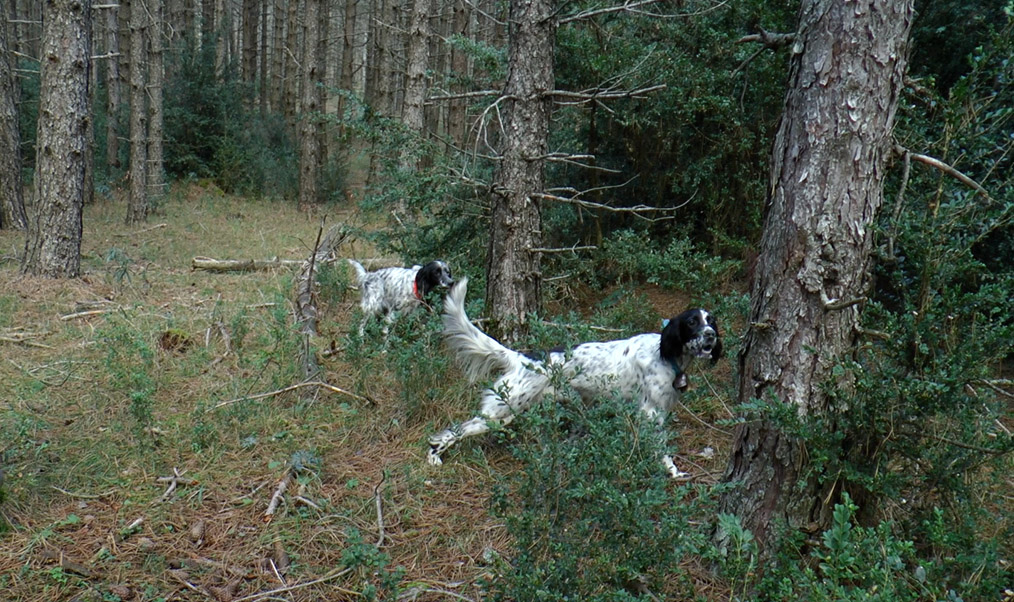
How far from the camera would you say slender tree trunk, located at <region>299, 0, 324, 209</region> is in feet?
55.1

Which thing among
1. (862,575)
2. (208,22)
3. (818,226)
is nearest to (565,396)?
(818,226)

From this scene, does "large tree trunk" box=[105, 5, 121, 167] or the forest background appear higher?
"large tree trunk" box=[105, 5, 121, 167]

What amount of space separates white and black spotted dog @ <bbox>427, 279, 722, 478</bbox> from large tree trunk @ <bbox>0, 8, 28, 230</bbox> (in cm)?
945

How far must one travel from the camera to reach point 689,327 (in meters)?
5.23

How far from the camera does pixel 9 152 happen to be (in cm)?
1130

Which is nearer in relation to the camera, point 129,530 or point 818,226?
point 818,226

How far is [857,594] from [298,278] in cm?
670

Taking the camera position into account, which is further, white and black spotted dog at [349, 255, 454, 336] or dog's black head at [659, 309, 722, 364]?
white and black spotted dog at [349, 255, 454, 336]

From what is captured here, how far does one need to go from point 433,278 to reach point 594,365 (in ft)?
7.02

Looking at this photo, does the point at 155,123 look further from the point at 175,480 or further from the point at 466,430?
the point at 466,430

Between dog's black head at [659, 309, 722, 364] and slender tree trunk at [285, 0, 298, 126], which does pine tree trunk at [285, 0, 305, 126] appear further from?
dog's black head at [659, 309, 722, 364]

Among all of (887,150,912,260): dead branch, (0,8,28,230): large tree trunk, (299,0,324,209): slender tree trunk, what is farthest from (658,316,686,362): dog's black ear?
(299,0,324,209): slender tree trunk

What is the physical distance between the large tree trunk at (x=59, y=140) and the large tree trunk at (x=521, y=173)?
17.4ft

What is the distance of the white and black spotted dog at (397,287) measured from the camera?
7.05 meters
